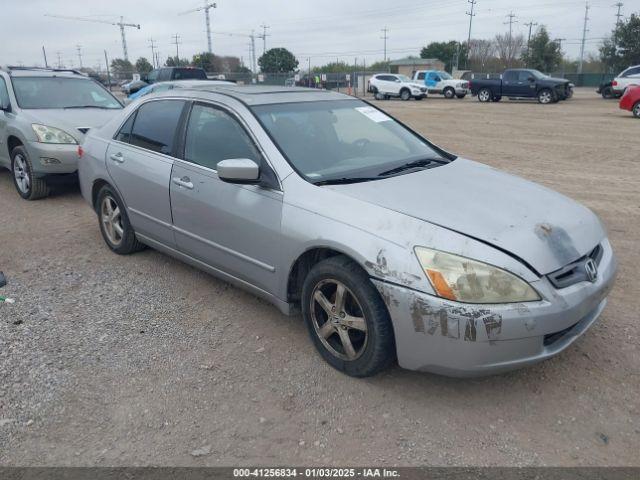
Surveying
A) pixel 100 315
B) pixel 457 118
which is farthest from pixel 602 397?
pixel 457 118

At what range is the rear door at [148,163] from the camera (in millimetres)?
4293

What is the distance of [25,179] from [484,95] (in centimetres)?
2652

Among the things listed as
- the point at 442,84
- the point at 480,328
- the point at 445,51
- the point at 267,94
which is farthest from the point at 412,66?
the point at 480,328

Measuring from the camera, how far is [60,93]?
26.2 ft

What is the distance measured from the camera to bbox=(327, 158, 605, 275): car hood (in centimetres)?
278

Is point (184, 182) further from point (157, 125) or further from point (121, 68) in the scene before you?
point (121, 68)

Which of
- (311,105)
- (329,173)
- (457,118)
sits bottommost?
(457,118)

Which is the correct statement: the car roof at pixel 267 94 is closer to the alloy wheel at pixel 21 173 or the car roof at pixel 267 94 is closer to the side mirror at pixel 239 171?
the side mirror at pixel 239 171

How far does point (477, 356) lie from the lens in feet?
Result: 8.71

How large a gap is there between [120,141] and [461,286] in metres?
3.60

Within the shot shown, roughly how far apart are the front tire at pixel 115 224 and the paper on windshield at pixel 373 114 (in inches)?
91.8

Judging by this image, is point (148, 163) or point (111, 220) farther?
point (111, 220)

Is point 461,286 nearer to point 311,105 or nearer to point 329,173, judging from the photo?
point 329,173

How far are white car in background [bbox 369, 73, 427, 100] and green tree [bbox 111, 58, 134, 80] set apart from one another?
1225 inches
